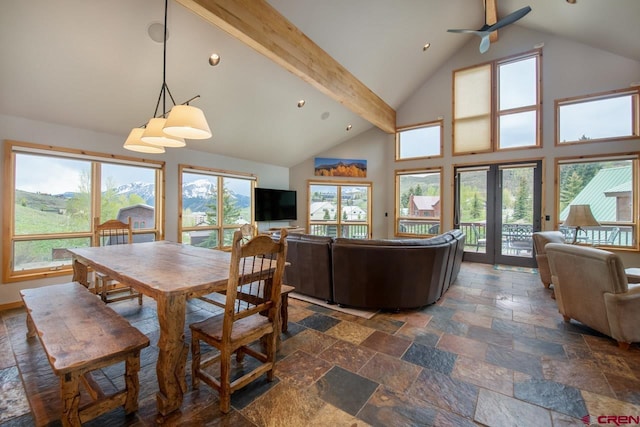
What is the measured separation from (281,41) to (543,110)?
5.39 m

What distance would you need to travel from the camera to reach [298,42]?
3607mm

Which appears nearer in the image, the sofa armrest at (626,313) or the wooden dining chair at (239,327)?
the wooden dining chair at (239,327)

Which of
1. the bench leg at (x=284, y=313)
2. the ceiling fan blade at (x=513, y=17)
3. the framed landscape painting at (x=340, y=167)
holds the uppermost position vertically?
the ceiling fan blade at (x=513, y=17)

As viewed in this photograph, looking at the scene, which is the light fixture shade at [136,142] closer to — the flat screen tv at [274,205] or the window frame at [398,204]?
the flat screen tv at [274,205]

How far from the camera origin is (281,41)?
3.33 metres

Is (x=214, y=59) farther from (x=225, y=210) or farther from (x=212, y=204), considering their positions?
(x=225, y=210)

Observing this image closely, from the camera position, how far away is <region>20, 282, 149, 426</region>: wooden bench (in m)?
1.37

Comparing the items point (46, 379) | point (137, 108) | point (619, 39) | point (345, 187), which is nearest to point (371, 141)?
point (345, 187)

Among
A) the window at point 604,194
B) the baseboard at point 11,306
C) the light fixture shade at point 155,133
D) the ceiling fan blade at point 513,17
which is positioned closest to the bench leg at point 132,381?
the light fixture shade at point 155,133

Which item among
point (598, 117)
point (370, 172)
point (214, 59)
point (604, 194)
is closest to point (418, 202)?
point (370, 172)

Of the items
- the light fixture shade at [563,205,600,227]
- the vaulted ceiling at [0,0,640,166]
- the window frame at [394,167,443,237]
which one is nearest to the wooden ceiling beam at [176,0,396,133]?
the vaulted ceiling at [0,0,640,166]

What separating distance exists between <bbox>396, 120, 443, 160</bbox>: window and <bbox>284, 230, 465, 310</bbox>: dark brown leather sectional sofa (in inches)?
152

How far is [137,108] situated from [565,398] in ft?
17.6

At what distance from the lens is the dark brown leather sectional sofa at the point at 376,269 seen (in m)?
3.05
